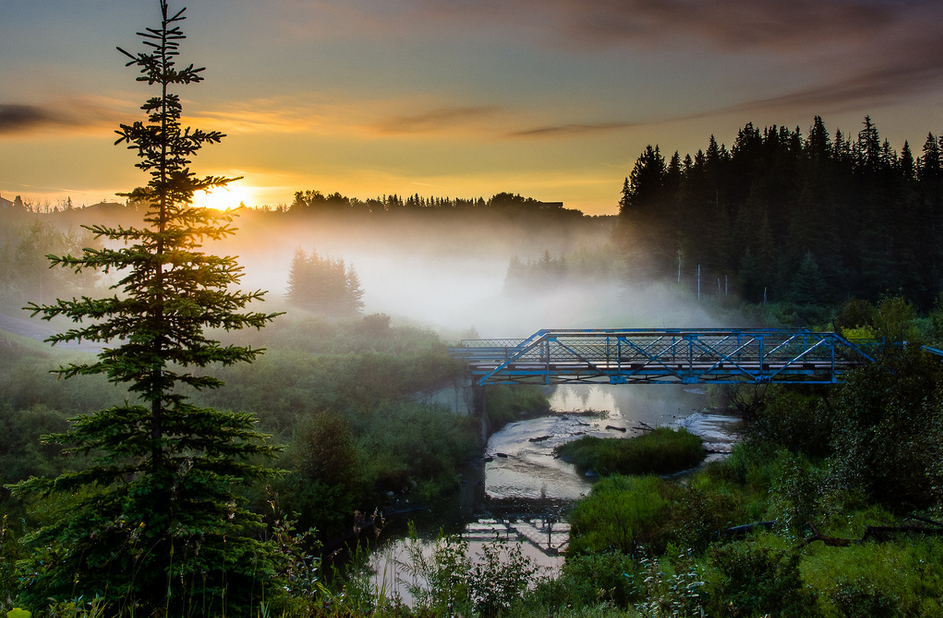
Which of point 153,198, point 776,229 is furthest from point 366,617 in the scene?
point 776,229

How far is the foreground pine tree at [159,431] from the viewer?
26.3 ft

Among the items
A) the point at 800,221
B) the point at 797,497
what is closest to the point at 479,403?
the point at 797,497

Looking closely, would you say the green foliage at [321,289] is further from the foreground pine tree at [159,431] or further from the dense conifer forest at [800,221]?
the foreground pine tree at [159,431]

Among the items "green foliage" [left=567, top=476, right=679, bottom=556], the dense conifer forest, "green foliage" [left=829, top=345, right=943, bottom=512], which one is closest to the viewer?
"green foliage" [left=829, top=345, right=943, bottom=512]

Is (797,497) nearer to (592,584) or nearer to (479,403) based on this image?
(592,584)

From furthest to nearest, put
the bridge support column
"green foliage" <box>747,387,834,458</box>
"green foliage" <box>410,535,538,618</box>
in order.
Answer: the bridge support column
"green foliage" <box>747,387,834,458</box>
"green foliage" <box>410,535,538,618</box>

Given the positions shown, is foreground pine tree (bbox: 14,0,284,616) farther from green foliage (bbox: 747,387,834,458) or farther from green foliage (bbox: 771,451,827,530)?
green foliage (bbox: 747,387,834,458)

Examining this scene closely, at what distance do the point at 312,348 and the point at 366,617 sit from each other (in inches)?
1691

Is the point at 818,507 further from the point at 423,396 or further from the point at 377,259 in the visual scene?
the point at 377,259

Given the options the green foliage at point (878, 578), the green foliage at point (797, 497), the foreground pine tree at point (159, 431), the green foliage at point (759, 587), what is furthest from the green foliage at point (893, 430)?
the foreground pine tree at point (159, 431)

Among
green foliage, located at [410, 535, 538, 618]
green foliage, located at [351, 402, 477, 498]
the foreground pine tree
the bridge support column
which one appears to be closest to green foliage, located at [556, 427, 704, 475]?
the bridge support column

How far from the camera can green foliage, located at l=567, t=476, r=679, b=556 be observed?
21.3 meters

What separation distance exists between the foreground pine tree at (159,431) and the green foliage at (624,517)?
1359 centimetres

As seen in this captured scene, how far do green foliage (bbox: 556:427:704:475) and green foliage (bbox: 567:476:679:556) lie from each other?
3.99m
